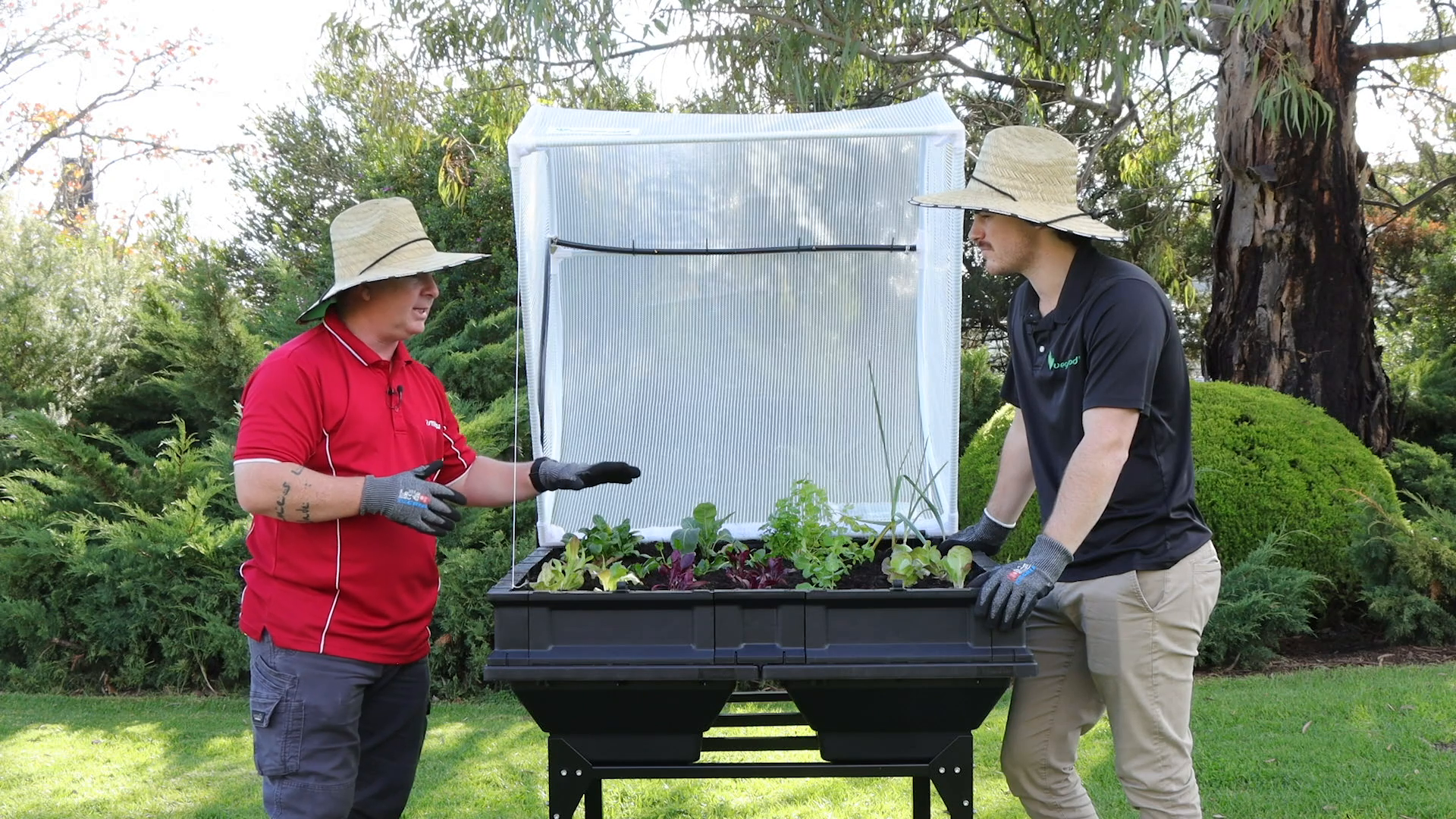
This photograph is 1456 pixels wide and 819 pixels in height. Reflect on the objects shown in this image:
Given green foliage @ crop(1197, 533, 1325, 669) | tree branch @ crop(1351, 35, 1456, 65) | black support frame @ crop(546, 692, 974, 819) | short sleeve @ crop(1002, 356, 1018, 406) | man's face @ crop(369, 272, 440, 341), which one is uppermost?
tree branch @ crop(1351, 35, 1456, 65)

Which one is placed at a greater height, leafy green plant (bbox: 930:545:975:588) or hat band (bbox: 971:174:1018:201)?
hat band (bbox: 971:174:1018:201)

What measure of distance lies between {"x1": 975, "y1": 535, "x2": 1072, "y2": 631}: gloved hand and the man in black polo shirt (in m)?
0.02

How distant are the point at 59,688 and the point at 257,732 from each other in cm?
376

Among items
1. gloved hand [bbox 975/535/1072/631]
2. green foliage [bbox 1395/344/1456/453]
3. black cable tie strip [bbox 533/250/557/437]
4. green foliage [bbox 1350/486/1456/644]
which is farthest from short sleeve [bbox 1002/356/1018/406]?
green foliage [bbox 1395/344/1456/453]

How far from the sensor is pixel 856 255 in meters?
3.20

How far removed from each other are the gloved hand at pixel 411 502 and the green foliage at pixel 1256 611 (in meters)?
3.60

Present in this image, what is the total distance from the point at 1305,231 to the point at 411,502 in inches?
212

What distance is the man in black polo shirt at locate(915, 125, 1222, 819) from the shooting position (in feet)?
7.04

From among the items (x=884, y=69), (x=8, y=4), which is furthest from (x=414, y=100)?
(x=8, y=4)

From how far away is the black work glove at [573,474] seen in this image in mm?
2676

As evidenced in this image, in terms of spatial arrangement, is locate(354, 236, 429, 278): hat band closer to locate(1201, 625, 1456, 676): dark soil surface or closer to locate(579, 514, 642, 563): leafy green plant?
locate(579, 514, 642, 563): leafy green plant

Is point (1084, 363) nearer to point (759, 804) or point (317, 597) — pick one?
point (317, 597)

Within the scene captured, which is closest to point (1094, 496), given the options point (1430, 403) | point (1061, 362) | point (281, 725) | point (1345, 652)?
point (1061, 362)

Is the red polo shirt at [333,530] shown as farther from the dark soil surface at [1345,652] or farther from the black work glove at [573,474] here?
the dark soil surface at [1345,652]
